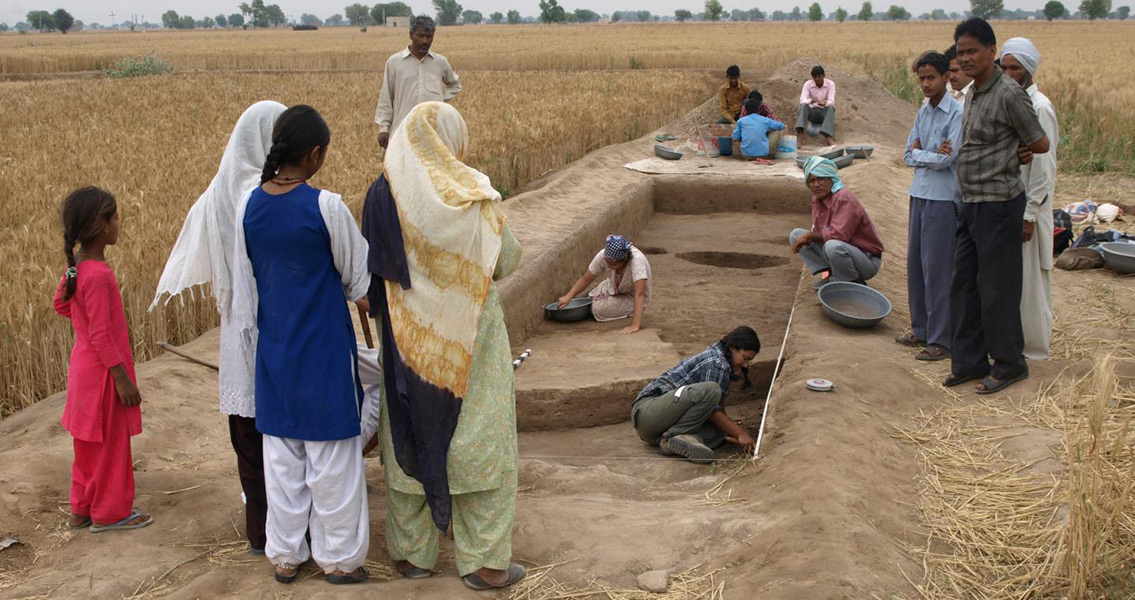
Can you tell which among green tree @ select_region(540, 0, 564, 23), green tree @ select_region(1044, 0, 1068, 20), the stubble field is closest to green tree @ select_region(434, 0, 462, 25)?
green tree @ select_region(540, 0, 564, 23)

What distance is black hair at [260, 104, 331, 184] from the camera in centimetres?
343

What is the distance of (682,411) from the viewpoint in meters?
5.68

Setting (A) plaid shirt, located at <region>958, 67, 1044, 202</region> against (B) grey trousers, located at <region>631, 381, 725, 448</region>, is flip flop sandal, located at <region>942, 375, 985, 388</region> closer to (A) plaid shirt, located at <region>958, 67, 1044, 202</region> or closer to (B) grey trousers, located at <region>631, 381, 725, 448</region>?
(A) plaid shirt, located at <region>958, 67, 1044, 202</region>

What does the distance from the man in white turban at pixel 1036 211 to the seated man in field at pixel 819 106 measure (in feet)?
35.7

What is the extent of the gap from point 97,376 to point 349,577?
127cm

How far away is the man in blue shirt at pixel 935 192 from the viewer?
234 inches

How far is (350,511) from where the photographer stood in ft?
11.9

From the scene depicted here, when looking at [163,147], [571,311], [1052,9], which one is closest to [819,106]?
[571,311]

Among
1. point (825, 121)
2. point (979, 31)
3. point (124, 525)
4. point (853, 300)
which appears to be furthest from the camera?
point (825, 121)

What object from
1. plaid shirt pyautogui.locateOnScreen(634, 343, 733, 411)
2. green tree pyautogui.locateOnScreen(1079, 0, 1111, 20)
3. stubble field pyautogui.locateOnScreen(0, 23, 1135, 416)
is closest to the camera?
plaid shirt pyautogui.locateOnScreen(634, 343, 733, 411)

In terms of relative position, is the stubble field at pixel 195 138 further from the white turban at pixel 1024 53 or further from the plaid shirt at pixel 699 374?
the white turban at pixel 1024 53

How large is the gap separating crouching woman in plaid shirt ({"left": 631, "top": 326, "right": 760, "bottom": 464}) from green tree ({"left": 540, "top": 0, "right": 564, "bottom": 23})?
107628mm

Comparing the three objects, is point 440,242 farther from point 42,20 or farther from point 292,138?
point 42,20

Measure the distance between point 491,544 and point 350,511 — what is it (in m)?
0.52
